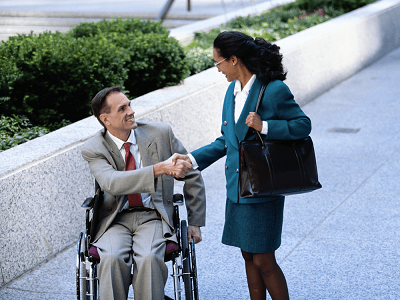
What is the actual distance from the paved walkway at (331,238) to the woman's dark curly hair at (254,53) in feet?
5.29

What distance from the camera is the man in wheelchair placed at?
123 inches

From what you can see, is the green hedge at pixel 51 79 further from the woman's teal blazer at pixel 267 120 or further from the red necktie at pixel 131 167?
the woman's teal blazer at pixel 267 120

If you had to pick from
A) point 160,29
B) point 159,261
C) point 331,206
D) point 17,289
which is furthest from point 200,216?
point 160,29

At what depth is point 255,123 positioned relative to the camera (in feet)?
9.82

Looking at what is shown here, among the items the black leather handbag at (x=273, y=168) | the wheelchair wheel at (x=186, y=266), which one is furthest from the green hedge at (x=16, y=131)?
the black leather handbag at (x=273, y=168)

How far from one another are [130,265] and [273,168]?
3.09 ft

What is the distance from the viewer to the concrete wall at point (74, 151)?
4270mm

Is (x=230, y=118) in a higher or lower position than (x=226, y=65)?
lower

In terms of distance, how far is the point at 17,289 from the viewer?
13.7 ft

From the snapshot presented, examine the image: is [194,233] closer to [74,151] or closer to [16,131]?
[74,151]

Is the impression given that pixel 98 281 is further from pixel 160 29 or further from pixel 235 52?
pixel 160 29

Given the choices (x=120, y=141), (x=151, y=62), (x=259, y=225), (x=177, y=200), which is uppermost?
(x=151, y=62)

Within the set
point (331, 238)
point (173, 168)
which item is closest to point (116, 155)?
point (173, 168)

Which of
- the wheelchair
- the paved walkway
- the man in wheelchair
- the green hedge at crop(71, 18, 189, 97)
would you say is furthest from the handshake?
the green hedge at crop(71, 18, 189, 97)
